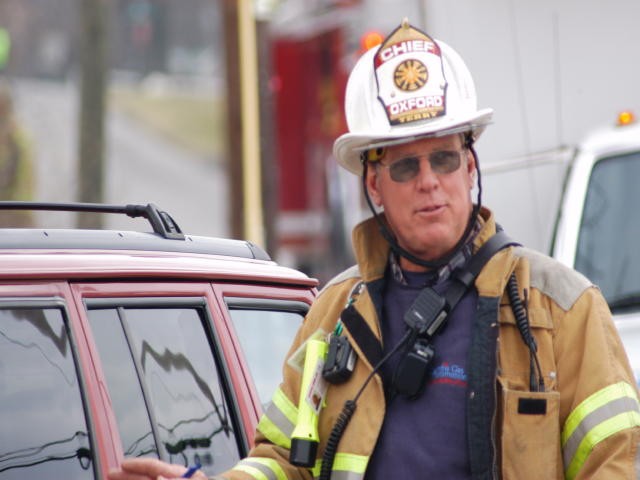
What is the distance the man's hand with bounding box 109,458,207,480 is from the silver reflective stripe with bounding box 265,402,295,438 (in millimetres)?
291

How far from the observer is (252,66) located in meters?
11.9

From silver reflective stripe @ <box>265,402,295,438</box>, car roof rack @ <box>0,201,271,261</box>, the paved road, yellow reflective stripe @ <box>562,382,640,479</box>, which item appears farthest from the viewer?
the paved road

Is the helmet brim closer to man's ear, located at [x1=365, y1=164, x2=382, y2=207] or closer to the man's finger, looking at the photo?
man's ear, located at [x1=365, y1=164, x2=382, y2=207]

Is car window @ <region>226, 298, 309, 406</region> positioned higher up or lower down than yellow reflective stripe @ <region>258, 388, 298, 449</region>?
higher up

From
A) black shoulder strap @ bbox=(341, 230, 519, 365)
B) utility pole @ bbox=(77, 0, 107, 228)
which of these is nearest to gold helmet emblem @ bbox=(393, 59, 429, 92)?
black shoulder strap @ bbox=(341, 230, 519, 365)

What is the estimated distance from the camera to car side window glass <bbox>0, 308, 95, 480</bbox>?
10.0 ft

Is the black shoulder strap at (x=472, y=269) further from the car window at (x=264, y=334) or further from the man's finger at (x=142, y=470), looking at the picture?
the car window at (x=264, y=334)

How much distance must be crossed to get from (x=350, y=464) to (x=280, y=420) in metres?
0.29

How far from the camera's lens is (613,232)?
237 inches

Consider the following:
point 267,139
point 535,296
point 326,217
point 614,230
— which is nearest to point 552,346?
point 535,296

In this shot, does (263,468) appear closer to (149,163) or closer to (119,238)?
(119,238)

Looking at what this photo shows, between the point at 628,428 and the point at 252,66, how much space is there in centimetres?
957

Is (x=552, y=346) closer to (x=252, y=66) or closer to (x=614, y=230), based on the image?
(x=614, y=230)

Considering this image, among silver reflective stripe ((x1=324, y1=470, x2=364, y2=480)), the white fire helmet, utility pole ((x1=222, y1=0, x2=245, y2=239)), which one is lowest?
silver reflective stripe ((x1=324, y1=470, x2=364, y2=480))
